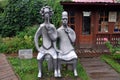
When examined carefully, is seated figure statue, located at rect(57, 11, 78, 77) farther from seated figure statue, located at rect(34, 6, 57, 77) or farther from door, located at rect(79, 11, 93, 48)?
door, located at rect(79, 11, 93, 48)

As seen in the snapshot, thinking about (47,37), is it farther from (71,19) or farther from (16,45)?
(71,19)

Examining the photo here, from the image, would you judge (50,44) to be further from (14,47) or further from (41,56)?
(14,47)

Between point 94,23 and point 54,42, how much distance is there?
5.14m

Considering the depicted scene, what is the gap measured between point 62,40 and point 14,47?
14.7 feet

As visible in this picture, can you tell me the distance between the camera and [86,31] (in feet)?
49.6

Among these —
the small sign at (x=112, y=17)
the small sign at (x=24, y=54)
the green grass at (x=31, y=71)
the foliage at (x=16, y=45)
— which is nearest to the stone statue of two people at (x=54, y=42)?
the green grass at (x=31, y=71)

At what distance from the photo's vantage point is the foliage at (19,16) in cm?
1753

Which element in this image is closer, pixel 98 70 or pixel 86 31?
pixel 98 70

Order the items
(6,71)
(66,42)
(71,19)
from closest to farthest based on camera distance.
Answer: (66,42) → (6,71) → (71,19)

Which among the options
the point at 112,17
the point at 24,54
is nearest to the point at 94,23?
the point at 112,17

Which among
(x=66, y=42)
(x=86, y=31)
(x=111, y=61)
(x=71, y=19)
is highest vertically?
(x=71, y=19)

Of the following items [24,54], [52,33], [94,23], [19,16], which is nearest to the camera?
[52,33]

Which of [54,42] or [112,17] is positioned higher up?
[112,17]

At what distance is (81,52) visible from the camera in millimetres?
14203
